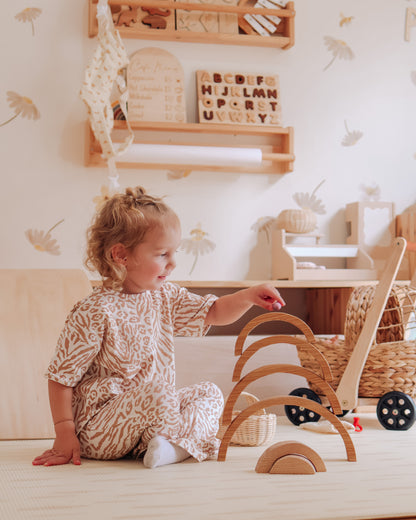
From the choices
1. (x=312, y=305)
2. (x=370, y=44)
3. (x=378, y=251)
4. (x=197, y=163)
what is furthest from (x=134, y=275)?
(x=370, y=44)

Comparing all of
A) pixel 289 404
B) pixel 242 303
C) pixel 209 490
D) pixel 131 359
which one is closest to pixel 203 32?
pixel 242 303

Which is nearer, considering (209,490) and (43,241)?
(209,490)

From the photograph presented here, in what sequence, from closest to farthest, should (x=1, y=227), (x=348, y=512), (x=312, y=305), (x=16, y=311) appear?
(x=348, y=512) → (x=16, y=311) → (x=1, y=227) → (x=312, y=305)

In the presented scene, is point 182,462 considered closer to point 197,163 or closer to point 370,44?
point 197,163

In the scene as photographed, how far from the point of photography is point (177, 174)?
93.6 inches

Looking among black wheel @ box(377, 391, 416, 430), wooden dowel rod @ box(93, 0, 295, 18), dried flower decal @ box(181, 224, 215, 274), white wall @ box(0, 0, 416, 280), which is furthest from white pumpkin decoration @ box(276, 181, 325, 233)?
black wheel @ box(377, 391, 416, 430)

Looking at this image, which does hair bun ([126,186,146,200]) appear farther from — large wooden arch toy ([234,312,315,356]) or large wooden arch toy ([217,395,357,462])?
large wooden arch toy ([217,395,357,462])

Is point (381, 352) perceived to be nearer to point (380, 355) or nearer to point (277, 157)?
point (380, 355)

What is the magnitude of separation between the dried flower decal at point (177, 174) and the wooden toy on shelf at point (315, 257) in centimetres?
37

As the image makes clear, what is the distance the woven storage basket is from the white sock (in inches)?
27.1

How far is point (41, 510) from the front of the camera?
83 centimetres

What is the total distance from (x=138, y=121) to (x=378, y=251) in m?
0.99

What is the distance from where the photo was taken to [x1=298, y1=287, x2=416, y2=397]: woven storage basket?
1.66 metres

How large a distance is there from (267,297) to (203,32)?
1435mm
